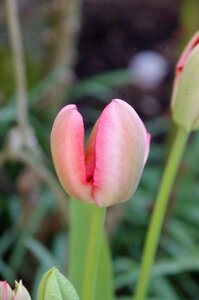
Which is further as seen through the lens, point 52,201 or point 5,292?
A: point 52,201

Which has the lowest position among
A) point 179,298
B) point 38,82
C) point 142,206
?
point 179,298

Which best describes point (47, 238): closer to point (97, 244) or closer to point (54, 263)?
point (54, 263)

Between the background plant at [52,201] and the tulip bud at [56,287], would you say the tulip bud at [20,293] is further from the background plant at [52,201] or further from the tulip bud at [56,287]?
the background plant at [52,201]

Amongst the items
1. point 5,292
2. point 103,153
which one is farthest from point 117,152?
point 5,292

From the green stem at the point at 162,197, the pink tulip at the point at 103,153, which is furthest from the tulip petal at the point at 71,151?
A: the green stem at the point at 162,197

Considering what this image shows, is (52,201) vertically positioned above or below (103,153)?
below

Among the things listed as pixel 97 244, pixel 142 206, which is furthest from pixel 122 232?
pixel 97 244

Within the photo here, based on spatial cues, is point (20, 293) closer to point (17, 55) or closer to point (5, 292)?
point (5, 292)

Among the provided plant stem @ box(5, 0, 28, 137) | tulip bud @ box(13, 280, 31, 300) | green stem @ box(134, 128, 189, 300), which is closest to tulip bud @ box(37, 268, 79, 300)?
tulip bud @ box(13, 280, 31, 300)
